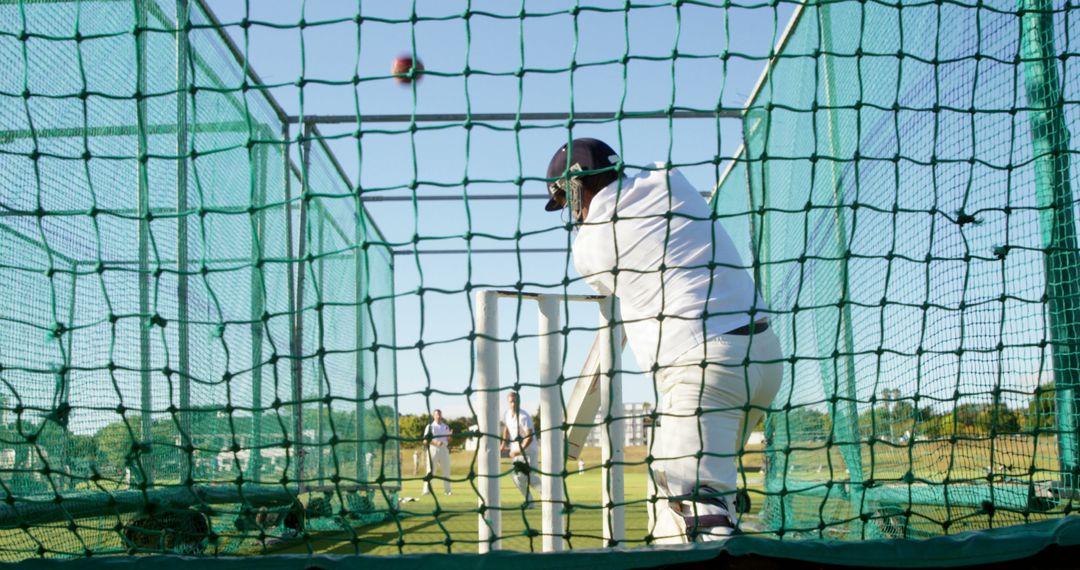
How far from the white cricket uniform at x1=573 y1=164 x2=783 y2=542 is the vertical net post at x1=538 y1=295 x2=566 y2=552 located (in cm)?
67

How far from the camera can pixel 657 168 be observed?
2.55m

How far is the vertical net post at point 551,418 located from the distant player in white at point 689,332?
2.11 feet

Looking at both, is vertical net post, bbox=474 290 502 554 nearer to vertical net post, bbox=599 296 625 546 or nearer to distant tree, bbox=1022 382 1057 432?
vertical net post, bbox=599 296 625 546

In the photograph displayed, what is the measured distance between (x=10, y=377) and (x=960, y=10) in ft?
14.5

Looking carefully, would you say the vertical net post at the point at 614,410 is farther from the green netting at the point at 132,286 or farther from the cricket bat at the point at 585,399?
the green netting at the point at 132,286

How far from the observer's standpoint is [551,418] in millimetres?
3605

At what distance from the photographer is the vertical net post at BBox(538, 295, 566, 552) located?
3.60 m

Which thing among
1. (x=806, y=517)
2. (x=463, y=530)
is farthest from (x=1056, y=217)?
(x=463, y=530)

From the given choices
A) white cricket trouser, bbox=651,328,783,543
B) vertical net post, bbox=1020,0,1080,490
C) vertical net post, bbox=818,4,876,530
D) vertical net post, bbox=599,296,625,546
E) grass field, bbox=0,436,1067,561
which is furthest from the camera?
vertical net post, bbox=818,4,876,530

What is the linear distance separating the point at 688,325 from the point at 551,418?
925 millimetres

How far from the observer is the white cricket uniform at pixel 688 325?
9.24 feet

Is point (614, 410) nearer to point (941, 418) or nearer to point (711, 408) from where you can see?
point (711, 408)

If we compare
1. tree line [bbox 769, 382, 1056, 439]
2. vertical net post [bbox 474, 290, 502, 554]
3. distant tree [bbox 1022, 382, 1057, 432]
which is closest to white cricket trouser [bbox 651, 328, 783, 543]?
vertical net post [bbox 474, 290, 502, 554]

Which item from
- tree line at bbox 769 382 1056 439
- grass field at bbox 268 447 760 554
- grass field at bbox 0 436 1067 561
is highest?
tree line at bbox 769 382 1056 439
